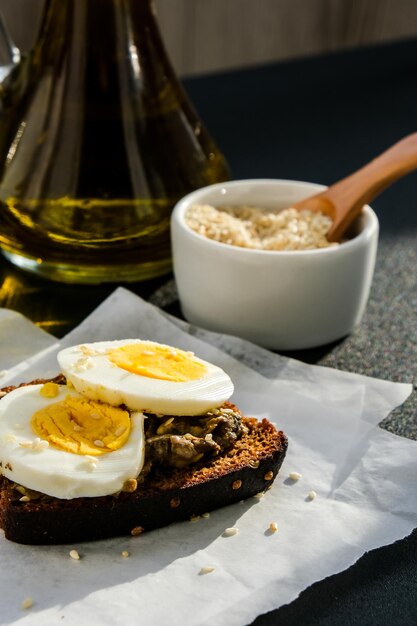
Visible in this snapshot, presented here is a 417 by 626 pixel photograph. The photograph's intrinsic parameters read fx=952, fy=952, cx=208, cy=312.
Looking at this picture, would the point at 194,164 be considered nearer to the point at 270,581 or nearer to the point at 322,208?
the point at 322,208

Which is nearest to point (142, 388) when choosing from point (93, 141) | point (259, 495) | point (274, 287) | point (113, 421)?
point (113, 421)

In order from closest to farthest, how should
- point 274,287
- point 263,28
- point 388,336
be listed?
point 274,287 → point 388,336 → point 263,28

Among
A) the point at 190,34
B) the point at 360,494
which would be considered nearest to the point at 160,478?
the point at 360,494

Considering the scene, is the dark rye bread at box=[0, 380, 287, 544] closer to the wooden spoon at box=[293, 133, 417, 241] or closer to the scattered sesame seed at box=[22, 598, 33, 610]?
the scattered sesame seed at box=[22, 598, 33, 610]

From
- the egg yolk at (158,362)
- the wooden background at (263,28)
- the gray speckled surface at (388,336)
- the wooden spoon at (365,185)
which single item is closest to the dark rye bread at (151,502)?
the egg yolk at (158,362)

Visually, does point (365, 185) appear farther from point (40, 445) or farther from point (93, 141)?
point (40, 445)

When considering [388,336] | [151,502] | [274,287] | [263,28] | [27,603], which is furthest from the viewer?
[263,28]

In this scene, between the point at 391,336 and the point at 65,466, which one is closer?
the point at 65,466
